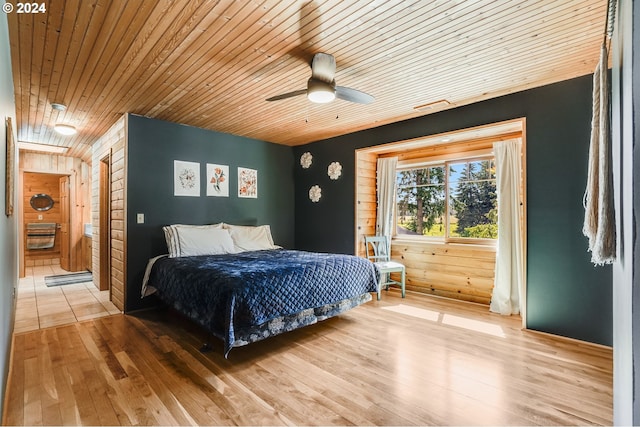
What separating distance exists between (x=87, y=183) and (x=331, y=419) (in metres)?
7.10

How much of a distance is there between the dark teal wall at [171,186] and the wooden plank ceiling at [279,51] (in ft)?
1.69

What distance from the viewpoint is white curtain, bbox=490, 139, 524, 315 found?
3600 millimetres

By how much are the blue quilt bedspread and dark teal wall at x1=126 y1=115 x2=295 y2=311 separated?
434mm

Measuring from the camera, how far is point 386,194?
15.8ft

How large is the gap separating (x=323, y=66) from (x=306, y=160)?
3.03 m

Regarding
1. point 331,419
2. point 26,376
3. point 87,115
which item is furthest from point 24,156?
point 331,419

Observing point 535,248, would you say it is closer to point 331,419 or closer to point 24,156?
point 331,419

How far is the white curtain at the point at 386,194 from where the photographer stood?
4.74 m

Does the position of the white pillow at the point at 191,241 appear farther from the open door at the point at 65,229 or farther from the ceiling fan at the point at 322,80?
the open door at the point at 65,229

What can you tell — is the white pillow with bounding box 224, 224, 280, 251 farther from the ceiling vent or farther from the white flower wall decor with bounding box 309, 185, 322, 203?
the ceiling vent

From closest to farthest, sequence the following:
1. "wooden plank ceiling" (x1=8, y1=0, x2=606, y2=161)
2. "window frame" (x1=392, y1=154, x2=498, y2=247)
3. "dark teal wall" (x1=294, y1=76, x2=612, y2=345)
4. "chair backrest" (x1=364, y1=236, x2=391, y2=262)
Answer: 1. "wooden plank ceiling" (x1=8, y1=0, x2=606, y2=161)
2. "dark teal wall" (x1=294, y1=76, x2=612, y2=345)
3. "window frame" (x1=392, y1=154, x2=498, y2=247)
4. "chair backrest" (x1=364, y1=236, x2=391, y2=262)

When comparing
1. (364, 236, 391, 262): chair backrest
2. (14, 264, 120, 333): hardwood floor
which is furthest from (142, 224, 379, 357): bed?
(364, 236, 391, 262): chair backrest

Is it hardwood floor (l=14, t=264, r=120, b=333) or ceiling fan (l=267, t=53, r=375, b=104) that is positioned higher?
ceiling fan (l=267, t=53, r=375, b=104)

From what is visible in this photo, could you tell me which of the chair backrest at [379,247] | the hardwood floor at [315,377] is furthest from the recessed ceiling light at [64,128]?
the chair backrest at [379,247]
